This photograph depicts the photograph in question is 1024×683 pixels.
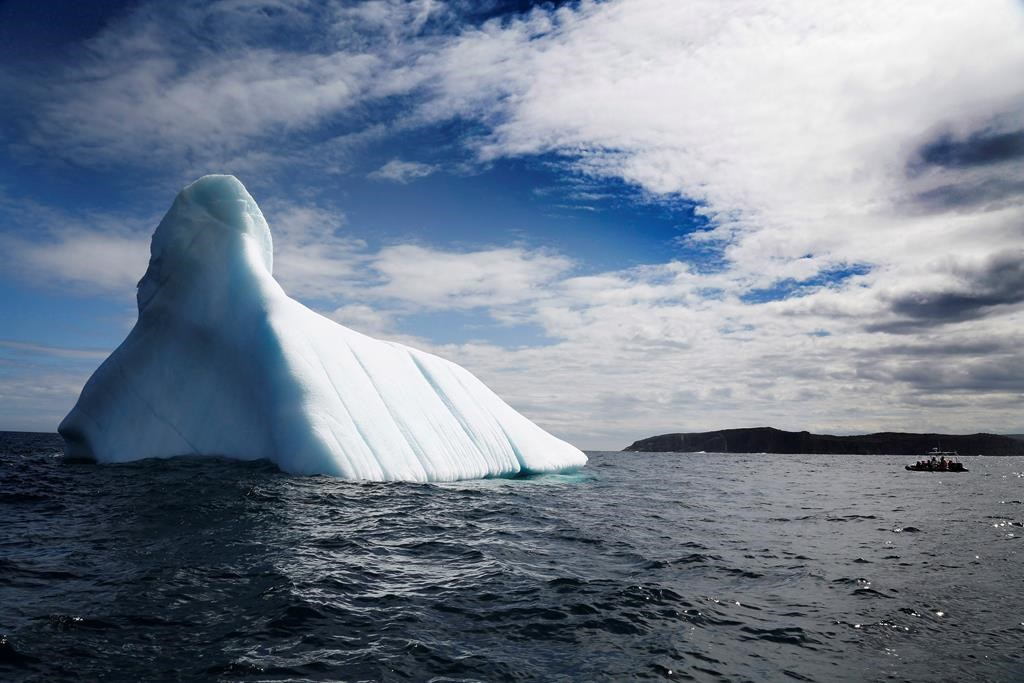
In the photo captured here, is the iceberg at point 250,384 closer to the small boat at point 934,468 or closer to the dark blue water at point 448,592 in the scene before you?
the dark blue water at point 448,592

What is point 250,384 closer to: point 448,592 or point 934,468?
point 448,592

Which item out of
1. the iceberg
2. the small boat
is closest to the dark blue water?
the iceberg

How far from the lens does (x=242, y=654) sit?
4707mm

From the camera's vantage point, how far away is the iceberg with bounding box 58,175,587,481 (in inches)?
546

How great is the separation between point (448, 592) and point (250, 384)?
405 inches

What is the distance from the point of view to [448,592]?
6.67 meters

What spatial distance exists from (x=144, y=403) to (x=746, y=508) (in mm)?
17677

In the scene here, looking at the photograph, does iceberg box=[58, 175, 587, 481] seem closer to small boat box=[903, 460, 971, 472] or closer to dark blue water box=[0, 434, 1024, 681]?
dark blue water box=[0, 434, 1024, 681]

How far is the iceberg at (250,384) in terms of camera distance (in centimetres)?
1387

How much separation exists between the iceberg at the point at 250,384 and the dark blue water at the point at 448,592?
186cm

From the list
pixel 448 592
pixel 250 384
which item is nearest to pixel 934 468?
pixel 250 384

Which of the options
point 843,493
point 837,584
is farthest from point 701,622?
point 843,493

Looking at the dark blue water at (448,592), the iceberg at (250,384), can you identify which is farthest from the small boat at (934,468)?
the iceberg at (250,384)

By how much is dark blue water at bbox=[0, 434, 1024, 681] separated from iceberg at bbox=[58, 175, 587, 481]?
186 centimetres
